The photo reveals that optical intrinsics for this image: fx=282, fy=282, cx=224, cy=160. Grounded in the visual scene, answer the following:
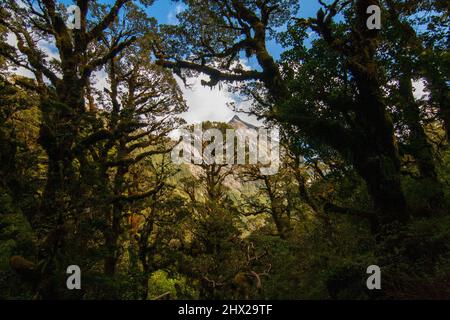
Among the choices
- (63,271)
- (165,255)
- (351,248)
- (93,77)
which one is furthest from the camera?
(93,77)

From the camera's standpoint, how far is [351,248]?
362 inches

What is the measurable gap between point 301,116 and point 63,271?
27.4 ft

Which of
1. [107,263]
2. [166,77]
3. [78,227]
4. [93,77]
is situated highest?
[166,77]

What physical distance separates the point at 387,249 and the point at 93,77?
572 inches

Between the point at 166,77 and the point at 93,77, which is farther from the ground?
the point at 166,77

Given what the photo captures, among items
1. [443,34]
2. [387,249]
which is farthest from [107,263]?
[443,34]

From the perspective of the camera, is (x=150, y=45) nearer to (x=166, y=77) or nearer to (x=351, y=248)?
(x=166, y=77)

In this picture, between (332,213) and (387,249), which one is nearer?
(387,249)

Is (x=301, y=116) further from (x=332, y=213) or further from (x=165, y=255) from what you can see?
(x=165, y=255)

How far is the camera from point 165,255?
42.9 feet

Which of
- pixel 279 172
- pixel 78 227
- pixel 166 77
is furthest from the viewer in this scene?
pixel 279 172
